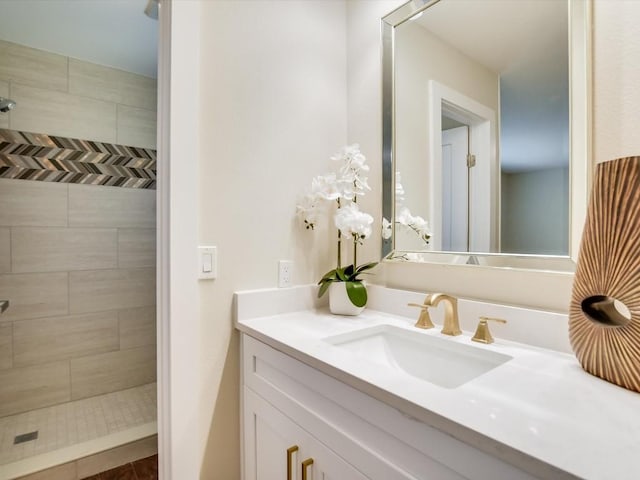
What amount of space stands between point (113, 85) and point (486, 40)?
2498 mm

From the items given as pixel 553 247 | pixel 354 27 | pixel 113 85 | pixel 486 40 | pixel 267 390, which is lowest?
A: pixel 267 390

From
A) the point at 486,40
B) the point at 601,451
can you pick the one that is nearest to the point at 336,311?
the point at 601,451

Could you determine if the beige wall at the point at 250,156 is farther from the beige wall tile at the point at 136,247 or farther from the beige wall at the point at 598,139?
the beige wall tile at the point at 136,247

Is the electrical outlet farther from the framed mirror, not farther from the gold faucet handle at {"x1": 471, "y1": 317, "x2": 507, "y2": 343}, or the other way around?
the gold faucet handle at {"x1": 471, "y1": 317, "x2": 507, "y2": 343}

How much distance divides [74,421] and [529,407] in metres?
2.48

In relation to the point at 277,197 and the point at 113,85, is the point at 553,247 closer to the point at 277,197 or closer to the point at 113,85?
the point at 277,197

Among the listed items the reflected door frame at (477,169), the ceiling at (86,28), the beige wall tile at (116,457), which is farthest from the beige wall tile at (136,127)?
the reflected door frame at (477,169)

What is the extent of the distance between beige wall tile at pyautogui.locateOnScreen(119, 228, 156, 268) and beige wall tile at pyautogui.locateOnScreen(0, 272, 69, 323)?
367mm

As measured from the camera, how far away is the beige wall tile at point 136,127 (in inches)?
97.0

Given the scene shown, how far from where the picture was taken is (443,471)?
558 millimetres

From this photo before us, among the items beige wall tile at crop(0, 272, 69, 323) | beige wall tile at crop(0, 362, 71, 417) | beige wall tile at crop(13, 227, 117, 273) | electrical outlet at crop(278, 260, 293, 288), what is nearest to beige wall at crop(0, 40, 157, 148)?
beige wall tile at crop(13, 227, 117, 273)

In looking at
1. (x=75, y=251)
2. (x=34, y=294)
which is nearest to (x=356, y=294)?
(x=75, y=251)

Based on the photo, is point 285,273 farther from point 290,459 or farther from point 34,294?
point 34,294

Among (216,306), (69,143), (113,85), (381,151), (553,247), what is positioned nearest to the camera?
(553,247)
